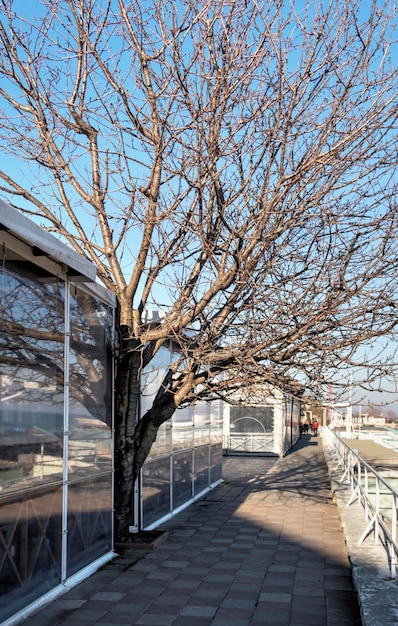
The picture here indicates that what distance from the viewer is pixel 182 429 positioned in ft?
43.2

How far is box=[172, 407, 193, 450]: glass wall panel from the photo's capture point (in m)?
12.5

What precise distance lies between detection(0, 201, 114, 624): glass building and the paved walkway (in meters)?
0.40

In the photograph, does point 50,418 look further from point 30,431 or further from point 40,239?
point 40,239

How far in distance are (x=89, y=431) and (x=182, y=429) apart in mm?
5446

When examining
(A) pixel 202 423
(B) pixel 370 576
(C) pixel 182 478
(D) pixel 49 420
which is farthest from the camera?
(A) pixel 202 423

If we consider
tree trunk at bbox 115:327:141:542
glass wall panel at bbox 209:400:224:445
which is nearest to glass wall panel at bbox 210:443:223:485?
glass wall panel at bbox 209:400:224:445

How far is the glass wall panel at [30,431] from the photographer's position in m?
5.71

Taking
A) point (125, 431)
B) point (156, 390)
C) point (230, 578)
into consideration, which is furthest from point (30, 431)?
point (156, 390)

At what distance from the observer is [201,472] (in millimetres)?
14961

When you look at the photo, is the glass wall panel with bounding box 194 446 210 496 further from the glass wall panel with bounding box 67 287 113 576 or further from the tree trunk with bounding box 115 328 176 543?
the glass wall panel with bounding box 67 287 113 576

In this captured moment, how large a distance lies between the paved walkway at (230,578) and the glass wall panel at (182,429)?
1.19 m

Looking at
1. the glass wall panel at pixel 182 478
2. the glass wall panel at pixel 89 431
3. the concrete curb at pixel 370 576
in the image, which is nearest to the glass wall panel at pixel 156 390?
the glass wall panel at pixel 182 478

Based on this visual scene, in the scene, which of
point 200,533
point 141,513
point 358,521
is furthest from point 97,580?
point 358,521

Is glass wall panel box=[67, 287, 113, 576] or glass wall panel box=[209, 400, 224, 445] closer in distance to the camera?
glass wall panel box=[67, 287, 113, 576]
